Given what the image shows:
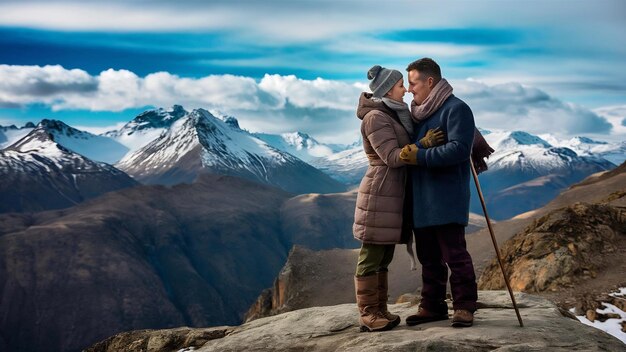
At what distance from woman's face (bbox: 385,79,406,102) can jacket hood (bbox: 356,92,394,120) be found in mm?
182

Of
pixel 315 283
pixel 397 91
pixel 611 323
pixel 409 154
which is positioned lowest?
pixel 315 283

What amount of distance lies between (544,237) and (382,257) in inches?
467

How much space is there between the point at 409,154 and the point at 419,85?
1.27 m

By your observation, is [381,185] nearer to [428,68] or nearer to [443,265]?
[443,265]

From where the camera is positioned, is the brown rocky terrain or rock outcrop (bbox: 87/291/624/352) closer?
rock outcrop (bbox: 87/291/624/352)

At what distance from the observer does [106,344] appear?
41.4ft

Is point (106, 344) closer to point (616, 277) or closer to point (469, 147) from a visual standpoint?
point (469, 147)

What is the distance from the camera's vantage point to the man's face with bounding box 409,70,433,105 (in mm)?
8852

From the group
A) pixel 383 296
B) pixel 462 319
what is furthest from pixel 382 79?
pixel 462 319

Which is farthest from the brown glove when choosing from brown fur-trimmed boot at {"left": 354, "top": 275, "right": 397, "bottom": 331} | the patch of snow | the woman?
the patch of snow

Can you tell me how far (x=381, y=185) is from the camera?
872cm

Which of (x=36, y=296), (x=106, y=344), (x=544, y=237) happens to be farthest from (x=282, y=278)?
(x=36, y=296)

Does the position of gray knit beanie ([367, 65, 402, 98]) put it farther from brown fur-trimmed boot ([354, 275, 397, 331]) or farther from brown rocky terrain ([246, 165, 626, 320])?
brown rocky terrain ([246, 165, 626, 320])

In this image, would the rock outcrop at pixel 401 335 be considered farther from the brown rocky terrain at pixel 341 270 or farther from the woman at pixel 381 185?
the brown rocky terrain at pixel 341 270
